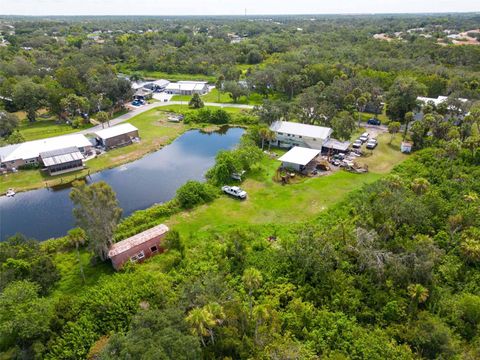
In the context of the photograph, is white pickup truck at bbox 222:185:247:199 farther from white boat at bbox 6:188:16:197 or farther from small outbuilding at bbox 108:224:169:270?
white boat at bbox 6:188:16:197

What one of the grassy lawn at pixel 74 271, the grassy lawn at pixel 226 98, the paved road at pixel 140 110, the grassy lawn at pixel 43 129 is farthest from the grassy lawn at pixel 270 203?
the grassy lawn at pixel 226 98

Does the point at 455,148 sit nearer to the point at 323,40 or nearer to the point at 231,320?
the point at 231,320

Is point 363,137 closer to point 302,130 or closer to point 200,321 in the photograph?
point 302,130

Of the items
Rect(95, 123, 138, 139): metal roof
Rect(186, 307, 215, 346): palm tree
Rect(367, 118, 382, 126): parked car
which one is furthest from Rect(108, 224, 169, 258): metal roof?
Rect(367, 118, 382, 126): parked car

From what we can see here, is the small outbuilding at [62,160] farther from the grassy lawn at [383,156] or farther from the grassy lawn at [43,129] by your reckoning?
the grassy lawn at [383,156]

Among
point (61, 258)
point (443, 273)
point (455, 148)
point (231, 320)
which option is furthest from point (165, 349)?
point (455, 148)

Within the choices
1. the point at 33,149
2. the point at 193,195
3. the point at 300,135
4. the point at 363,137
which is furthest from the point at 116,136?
the point at 363,137
